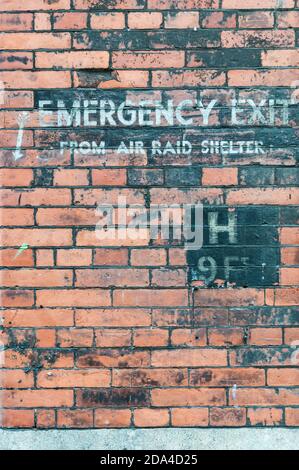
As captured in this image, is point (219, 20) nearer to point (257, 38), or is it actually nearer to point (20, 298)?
point (257, 38)

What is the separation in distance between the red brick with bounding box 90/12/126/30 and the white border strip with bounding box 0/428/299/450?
5.86ft

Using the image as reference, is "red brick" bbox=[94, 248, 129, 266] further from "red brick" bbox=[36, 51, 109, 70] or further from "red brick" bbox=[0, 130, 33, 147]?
"red brick" bbox=[36, 51, 109, 70]

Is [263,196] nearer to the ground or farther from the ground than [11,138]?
nearer to the ground

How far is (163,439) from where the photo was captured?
1.89 meters

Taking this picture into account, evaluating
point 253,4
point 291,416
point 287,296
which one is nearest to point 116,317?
point 287,296

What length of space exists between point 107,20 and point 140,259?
106 centimetres

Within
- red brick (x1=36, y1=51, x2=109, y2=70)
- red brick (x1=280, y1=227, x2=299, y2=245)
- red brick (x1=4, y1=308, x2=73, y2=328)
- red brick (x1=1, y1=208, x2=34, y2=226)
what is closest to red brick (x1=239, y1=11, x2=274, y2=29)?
red brick (x1=36, y1=51, x2=109, y2=70)

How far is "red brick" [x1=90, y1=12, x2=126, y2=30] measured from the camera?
1.87 metres

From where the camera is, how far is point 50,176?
1.90m

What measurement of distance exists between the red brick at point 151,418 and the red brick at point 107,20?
5.57 ft

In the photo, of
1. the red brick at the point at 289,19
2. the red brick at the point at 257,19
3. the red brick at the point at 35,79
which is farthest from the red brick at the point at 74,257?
the red brick at the point at 289,19

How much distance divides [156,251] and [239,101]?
2.49ft
